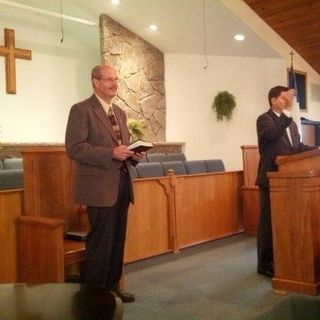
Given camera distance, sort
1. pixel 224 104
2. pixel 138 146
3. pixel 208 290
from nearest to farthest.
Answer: pixel 138 146 < pixel 208 290 < pixel 224 104

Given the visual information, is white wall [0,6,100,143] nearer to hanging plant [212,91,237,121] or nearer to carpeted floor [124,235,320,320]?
hanging plant [212,91,237,121]

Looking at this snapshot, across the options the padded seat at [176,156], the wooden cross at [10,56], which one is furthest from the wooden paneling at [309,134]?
the wooden cross at [10,56]

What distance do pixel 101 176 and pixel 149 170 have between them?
1.91 meters

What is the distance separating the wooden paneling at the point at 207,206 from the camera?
12.8 ft

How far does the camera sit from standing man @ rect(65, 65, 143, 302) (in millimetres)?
2164

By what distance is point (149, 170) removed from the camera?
4086 mm

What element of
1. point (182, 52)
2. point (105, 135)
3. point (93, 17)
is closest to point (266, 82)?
point (182, 52)

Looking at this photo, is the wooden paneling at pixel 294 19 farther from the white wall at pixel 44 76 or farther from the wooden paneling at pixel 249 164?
the white wall at pixel 44 76

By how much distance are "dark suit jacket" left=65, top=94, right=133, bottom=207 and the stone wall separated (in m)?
4.14

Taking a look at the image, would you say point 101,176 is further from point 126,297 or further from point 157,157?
point 157,157

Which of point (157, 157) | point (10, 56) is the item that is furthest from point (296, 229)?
point (10, 56)

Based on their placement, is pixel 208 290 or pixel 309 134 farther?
pixel 309 134

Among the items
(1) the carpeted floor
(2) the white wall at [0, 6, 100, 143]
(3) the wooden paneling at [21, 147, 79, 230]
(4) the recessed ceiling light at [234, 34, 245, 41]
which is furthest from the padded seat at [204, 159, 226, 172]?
(3) the wooden paneling at [21, 147, 79, 230]

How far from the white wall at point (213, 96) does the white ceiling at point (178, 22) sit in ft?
0.69
